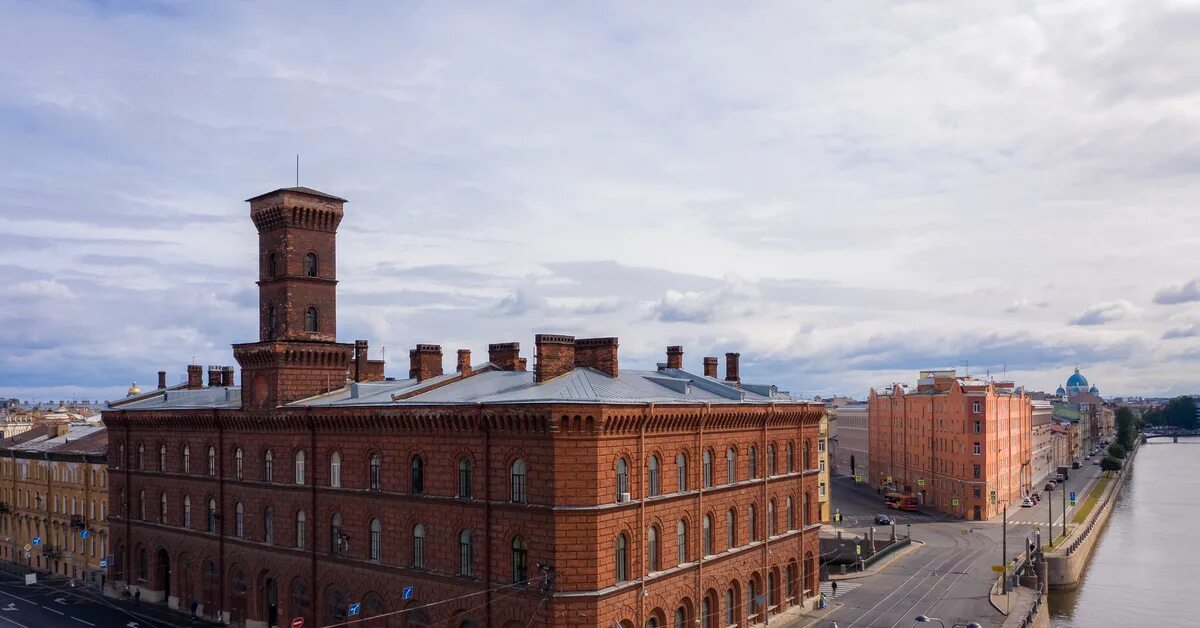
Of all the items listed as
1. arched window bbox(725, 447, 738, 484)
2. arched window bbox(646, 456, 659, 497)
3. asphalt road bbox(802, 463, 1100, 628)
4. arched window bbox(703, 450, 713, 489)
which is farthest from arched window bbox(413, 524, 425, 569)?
asphalt road bbox(802, 463, 1100, 628)

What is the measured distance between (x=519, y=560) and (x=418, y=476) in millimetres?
8170

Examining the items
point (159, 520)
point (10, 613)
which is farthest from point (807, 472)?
point (10, 613)

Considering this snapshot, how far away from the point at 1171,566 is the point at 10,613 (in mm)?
100058

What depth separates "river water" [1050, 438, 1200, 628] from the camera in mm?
72438

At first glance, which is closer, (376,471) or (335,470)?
(376,471)

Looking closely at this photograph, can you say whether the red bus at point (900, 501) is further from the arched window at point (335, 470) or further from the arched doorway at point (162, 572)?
the arched doorway at point (162, 572)

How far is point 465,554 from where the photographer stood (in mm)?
46031

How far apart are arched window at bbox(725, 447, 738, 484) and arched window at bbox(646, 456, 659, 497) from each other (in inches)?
305

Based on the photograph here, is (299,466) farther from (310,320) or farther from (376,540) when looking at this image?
(310,320)

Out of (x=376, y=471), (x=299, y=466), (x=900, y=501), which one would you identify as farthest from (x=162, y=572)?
(x=900, y=501)

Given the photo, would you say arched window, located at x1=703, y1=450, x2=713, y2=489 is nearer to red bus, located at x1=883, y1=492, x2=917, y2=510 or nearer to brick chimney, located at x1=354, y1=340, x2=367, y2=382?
brick chimney, located at x1=354, y1=340, x2=367, y2=382

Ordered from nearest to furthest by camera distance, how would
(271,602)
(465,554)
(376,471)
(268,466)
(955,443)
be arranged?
1. (465,554)
2. (376,471)
3. (271,602)
4. (268,466)
5. (955,443)

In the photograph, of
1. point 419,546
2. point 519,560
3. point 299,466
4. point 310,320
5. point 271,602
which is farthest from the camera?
point 310,320

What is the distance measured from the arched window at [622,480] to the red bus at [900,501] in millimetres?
81037
